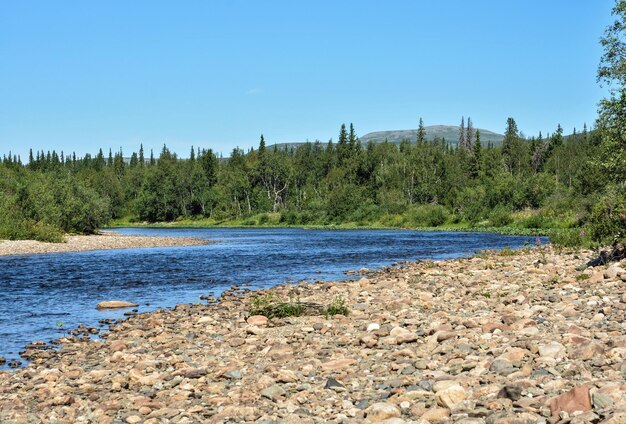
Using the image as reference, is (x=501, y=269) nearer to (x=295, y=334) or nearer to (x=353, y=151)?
(x=295, y=334)

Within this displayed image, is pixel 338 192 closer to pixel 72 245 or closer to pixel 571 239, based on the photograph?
pixel 72 245

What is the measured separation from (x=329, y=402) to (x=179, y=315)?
1169 centimetres

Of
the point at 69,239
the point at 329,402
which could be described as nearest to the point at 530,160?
the point at 69,239

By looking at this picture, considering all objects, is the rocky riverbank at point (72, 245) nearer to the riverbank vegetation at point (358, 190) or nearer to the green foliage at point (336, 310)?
the riverbank vegetation at point (358, 190)

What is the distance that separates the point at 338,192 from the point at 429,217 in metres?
27.3

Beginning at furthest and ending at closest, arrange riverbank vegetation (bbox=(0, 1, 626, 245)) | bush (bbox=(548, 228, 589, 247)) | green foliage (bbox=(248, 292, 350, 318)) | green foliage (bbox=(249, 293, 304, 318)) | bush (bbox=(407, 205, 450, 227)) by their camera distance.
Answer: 1. bush (bbox=(407, 205, 450, 227))
2. riverbank vegetation (bbox=(0, 1, 626, 245))
3. bush (bbox=(548, 228, 589, 247))
4. green foliage (bbox=(249, 293, 304, 318))
5. green foliage (bbox=(248, 292, 350, 318))

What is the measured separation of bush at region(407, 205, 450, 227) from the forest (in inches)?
7.8

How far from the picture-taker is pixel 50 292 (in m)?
27.6

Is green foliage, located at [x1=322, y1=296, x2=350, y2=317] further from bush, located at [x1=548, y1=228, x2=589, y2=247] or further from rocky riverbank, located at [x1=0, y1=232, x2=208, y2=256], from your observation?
rocky riverbank, located at [x1=0, y1=232, x2=208, y2=256]

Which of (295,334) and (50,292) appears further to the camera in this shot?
(50,292)

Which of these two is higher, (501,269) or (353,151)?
(353,151)

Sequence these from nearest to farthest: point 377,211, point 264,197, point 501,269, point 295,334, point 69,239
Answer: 1. point 295,334
2. point 501,269
3. point 69,239
4. point 377,211
5. point 264,197

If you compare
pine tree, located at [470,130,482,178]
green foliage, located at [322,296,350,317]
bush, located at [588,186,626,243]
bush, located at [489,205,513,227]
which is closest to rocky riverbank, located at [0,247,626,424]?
green foliage, located at [322,296,350,317]

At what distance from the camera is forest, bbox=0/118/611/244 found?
265 feet
